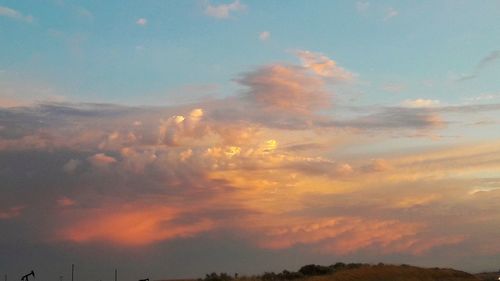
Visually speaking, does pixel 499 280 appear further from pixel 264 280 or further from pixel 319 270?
pixel 264 280

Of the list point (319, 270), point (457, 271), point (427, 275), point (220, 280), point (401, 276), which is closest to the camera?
point (220, 280)

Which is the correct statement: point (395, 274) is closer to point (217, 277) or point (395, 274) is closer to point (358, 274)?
point (358, 274)

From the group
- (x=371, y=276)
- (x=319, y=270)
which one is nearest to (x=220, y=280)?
(x=319, y=270)

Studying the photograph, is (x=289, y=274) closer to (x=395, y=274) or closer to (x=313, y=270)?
(x=313, y=270)

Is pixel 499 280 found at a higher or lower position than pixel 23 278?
lower

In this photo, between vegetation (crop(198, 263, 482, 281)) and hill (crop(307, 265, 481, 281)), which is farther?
hill (crop(307, 265, 481, 281))

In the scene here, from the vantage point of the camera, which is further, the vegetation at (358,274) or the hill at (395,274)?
the hill at (395,274)

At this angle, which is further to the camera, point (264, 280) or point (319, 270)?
point (319, 270)

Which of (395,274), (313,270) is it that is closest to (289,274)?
(313,270)

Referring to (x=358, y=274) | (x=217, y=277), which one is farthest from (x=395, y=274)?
(x=217, y=277)

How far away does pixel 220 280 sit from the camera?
5275 centimetres

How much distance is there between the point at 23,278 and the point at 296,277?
28.1 m

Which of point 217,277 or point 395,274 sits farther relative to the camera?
point 395,274

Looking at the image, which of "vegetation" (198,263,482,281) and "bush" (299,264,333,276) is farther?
"bush" (299,264,333,276)
